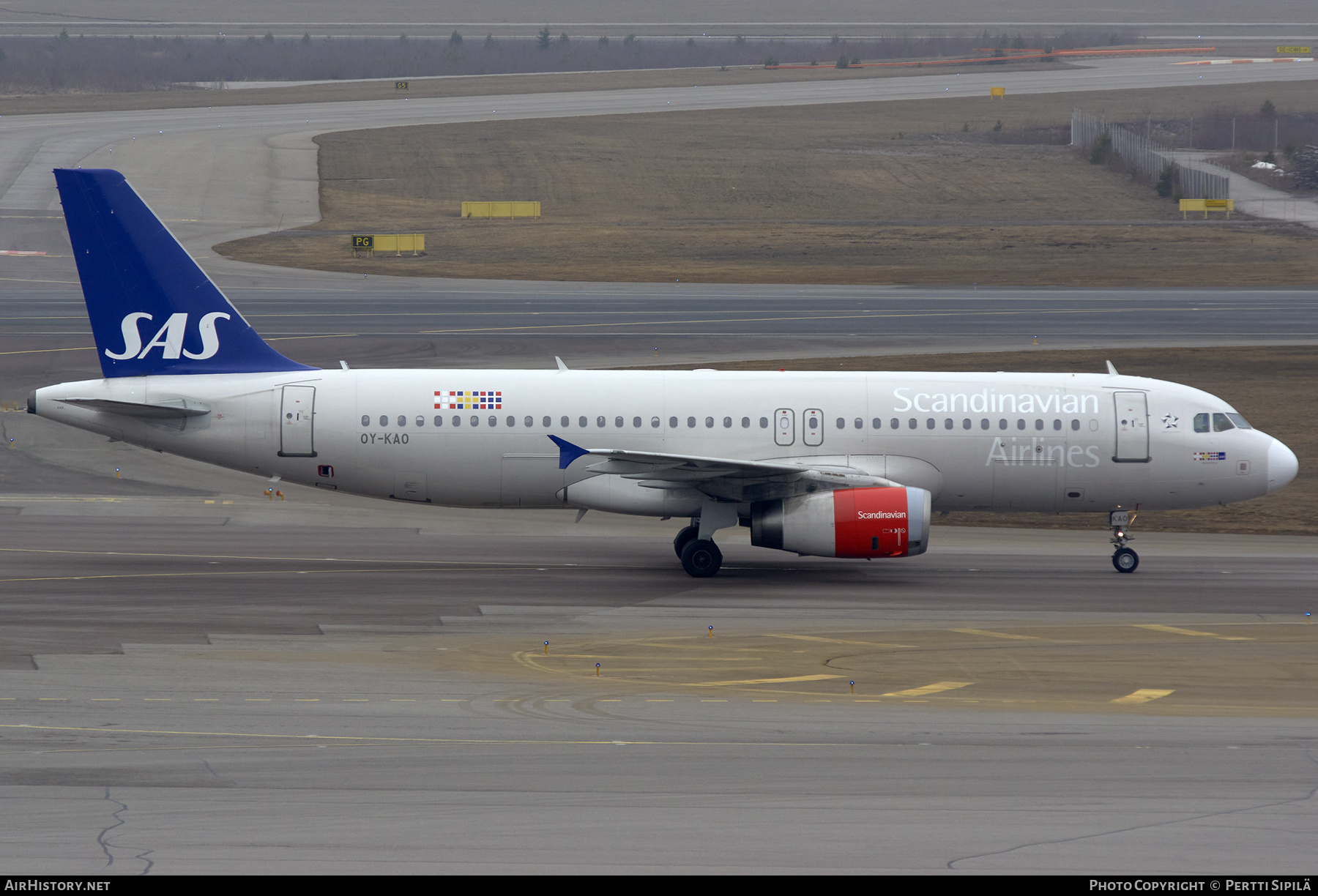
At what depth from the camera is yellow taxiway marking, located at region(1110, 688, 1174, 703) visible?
19844mm

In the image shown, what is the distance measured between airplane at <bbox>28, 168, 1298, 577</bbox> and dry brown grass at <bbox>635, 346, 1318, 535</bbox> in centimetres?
523

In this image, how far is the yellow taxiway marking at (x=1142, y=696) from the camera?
1984 centimetres

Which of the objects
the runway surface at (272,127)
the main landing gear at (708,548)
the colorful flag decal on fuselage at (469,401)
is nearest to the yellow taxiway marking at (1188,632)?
the main landing gear at (708,548)

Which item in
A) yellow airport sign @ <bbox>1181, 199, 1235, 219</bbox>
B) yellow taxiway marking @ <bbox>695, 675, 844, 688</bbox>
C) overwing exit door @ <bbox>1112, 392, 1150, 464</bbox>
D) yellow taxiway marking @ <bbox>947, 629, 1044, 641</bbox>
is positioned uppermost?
yellow airport sign @ <bbox>1181, 199, 1235, 219</bbox>

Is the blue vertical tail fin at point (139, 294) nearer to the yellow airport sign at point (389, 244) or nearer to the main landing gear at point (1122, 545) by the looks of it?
the main landing gear at point (1122, 545)

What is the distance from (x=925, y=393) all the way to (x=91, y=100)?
388 feet

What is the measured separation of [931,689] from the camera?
20484 mm

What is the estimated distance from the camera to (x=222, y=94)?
139 metres

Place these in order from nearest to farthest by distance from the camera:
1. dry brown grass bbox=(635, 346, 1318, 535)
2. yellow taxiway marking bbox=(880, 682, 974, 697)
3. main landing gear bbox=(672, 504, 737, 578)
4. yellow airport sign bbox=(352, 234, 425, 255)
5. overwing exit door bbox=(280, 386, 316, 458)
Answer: yellow taxiway marking bbox=(880, 682, 974, 697), main landing gear bbox=(672, 504, 737, 578), overwing exit door bbox=(280, 386, 316, 458), dry brown grass bbox=(635, 346, 1318, 535), yellow airport sign bbox=(352, 234, 425, 255)

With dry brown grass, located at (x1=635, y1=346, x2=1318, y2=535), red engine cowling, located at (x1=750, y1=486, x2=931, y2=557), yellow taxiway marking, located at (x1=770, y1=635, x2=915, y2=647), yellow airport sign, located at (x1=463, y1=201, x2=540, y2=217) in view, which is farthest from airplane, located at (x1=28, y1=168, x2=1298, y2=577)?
yellow airport sign, located at (x1=463, y1=201, x2=540, y2=217)

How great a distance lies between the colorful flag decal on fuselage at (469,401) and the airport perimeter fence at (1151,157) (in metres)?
72.5

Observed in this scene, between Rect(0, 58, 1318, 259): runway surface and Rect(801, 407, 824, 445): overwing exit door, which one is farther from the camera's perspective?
Rect(0, 58, 1318, 259): runway surface

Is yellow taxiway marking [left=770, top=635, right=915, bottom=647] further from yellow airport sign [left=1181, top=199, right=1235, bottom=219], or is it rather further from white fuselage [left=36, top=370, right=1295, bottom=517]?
yellow airport sign [left=1181, top=199, right=1235, bottom=219]

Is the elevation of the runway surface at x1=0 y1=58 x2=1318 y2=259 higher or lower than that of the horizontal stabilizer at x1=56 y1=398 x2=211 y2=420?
higher
